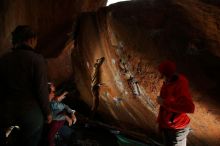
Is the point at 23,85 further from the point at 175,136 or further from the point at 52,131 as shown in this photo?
the point at 175,136

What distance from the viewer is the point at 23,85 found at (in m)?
3.13

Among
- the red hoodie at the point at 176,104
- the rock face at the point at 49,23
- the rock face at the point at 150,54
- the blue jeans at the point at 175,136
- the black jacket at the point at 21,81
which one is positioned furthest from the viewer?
the rock face at the point at 49,23

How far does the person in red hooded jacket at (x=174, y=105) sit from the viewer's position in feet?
10.7

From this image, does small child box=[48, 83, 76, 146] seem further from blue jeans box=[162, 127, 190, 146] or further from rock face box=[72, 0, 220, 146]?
blue jeans box=[162, 127, 190, 146]

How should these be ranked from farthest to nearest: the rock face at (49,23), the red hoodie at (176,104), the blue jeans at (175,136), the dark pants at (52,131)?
the rock face at (49,23) < the dark pants at (52,131) < the blue jeans at (175,136) < the red hoodie at (176,104)

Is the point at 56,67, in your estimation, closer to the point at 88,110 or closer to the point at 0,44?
the point at 0,44

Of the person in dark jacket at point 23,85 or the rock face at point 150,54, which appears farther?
the rock face at point 150,54

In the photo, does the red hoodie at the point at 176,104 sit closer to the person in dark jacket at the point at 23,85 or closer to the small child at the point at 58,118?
the person in dark jacket at the point at 23,85

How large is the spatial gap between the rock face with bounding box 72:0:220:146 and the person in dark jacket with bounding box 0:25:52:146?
1641 mm

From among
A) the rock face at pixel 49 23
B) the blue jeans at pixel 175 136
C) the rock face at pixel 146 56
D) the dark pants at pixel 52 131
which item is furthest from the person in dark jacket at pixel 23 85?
the rock face at pixel 49 23

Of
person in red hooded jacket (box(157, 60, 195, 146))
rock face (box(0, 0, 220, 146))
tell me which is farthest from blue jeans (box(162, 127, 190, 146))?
rock face (box(0, 0, 220, 146))

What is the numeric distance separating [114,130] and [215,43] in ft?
7.55

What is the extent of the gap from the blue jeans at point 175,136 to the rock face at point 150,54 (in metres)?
0.51

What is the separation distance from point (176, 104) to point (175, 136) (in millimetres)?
453
